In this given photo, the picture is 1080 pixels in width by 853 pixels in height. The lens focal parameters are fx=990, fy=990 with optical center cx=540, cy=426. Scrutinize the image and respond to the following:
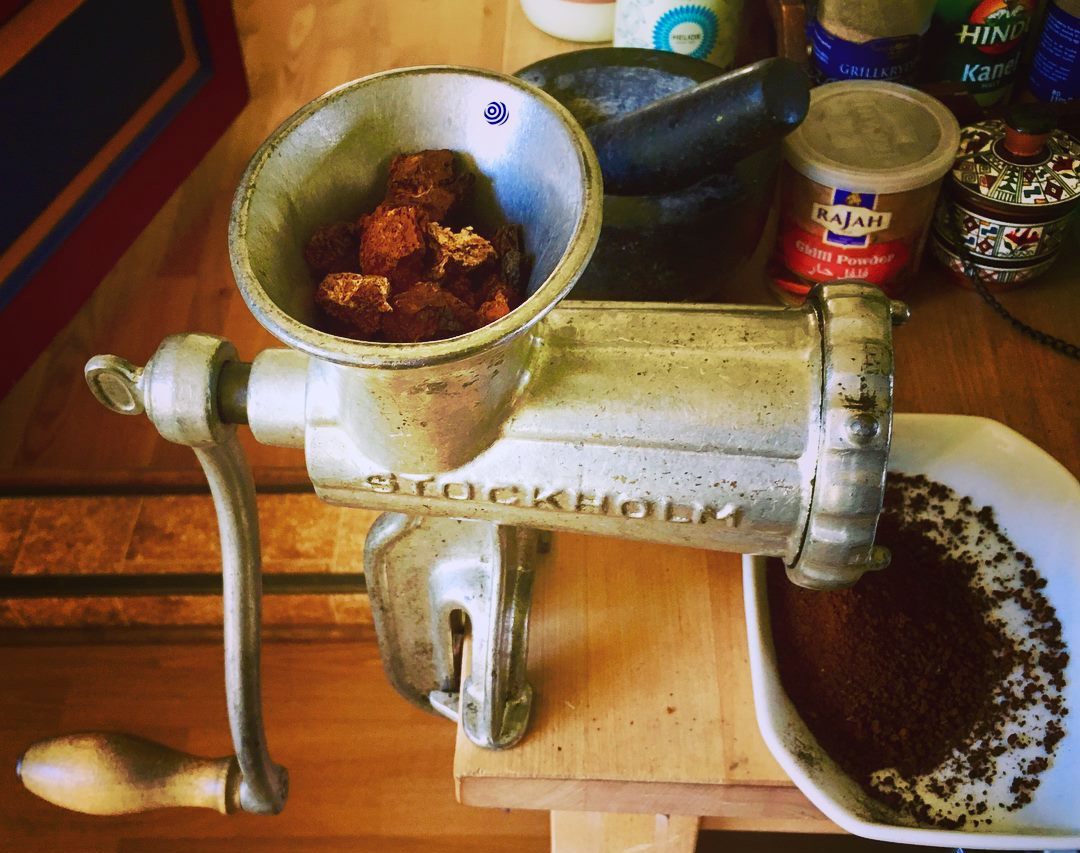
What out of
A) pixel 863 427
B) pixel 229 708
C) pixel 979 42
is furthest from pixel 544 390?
pixel 979 42

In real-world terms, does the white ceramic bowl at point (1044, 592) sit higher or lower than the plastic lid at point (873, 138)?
lower

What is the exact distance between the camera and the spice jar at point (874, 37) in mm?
790

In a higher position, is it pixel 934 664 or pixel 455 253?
pixel 455 253

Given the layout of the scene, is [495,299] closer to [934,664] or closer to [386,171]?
[386,171]

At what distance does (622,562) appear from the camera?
0.70 meters

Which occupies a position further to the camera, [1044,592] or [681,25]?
[681,25]

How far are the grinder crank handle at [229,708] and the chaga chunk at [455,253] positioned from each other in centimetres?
13

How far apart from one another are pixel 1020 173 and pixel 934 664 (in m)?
0.37

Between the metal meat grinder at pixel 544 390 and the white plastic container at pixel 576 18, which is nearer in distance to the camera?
the metal meat grinder at pixel 544 390

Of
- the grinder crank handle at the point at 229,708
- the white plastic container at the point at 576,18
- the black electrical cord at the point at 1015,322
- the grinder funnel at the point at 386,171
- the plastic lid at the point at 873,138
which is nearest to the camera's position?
the grinder funnel at the point at 386,171

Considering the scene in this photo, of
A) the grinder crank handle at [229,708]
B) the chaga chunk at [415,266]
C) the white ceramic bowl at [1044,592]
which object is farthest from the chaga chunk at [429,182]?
the white ceramic bowl at [1044,592]

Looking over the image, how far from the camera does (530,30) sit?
1060 millimetres

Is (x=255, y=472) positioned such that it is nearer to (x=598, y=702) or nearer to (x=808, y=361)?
(x=598, y=702)

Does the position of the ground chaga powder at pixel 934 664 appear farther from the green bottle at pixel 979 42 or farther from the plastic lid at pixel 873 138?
the green bottle at pixel 979 42
